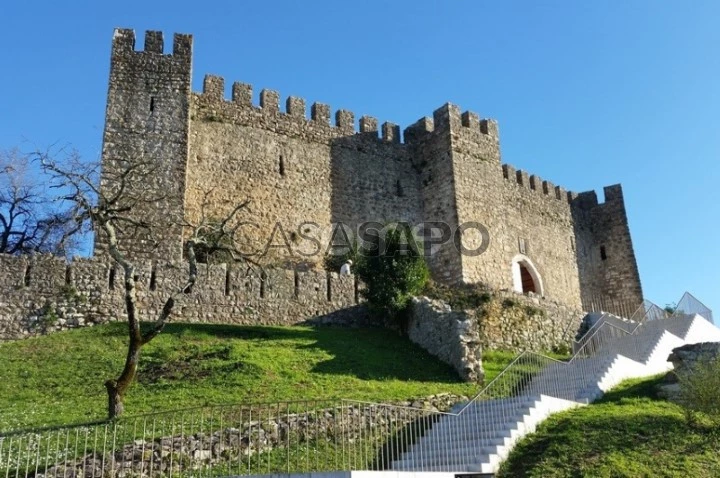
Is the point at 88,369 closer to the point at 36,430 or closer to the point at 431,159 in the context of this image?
the point at 36,430

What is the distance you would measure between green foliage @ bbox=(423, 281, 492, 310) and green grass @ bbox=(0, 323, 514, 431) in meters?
2.59

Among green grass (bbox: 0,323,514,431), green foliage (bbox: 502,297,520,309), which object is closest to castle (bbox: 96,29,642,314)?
green foliage (bbox: 502,297,520,309)

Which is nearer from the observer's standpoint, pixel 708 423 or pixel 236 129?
pixel 708 423

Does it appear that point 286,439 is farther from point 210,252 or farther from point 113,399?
point 210,252

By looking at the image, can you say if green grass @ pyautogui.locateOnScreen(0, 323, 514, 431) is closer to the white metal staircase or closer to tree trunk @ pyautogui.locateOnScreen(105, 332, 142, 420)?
tree trunk @ pyautogui.locateOnScreen(105, 332, 142, 420)

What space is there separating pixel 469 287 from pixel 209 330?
926 cm

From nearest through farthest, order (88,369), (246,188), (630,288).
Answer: (88,369) < (246,188) < (630,288)

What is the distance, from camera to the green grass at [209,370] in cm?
1364

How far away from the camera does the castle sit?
79.4ft

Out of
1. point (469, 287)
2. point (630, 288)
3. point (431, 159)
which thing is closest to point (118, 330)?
point (469, 287)

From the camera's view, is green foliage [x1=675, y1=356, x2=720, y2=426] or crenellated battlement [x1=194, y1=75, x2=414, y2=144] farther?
crenellated battlement [x1=194, y1=75, x2=414, y2=144]

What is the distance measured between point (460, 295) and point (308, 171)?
377 inches

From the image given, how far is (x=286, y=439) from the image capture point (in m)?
11.7

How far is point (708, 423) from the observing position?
12.8 metres
